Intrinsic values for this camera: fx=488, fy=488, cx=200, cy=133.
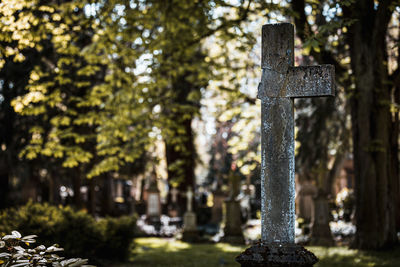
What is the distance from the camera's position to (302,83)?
5.07 m

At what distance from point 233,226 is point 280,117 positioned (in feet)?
36.6

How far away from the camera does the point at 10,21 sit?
8719 mm

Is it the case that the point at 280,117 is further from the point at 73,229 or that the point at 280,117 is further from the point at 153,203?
the point at 153,203

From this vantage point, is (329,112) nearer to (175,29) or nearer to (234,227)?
(234,227)

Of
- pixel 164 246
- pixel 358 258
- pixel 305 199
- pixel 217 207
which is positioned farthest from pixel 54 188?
pixel 358 258

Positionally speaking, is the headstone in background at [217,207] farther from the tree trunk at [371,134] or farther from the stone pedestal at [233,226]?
the tree trunk at [371,134]

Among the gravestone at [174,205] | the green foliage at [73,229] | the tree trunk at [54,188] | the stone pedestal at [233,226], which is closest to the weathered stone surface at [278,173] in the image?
the green foliage at [73,229]

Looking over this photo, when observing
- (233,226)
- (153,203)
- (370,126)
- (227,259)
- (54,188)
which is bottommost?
(227,259)

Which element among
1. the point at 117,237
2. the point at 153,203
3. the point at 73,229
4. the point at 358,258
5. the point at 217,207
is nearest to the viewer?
the point at 73,229

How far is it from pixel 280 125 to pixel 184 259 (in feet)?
22.1

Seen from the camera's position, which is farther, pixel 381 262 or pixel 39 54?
pixel 39 54

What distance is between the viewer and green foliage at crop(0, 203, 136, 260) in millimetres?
8375

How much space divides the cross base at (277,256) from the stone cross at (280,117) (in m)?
0.10

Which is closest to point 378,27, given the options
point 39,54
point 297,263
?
point 297,263
